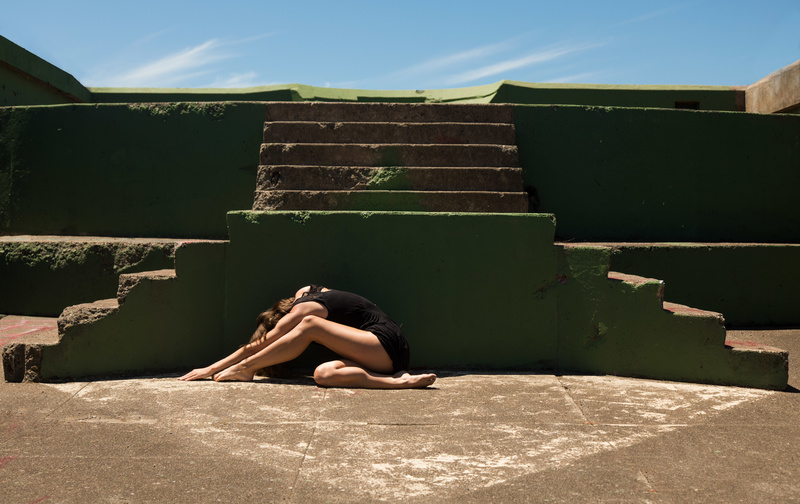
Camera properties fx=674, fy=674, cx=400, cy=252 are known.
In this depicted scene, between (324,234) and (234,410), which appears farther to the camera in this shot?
(324,234)

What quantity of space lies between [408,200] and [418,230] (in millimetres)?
636

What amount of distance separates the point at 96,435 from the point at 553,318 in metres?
3.14

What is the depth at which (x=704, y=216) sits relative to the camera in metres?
6.41

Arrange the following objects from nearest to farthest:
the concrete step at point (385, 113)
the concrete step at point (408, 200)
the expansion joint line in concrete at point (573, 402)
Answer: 1. the expansion joint line in concrete at point (573, 402)
2. the concrete step at point (408, 200)
3. the concrete step at point (385, 113)

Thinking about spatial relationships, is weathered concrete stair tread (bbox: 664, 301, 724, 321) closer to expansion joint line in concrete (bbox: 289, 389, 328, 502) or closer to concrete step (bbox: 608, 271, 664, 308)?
concrete step (bbox: 608, 271, 664, 308)

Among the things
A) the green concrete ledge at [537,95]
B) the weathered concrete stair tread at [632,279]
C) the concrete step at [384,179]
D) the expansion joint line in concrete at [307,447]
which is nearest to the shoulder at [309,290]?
the expansion joint line in concrete at [307,447]

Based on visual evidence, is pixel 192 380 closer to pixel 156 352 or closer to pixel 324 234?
pixel 156 352

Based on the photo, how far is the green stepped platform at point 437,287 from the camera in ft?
16.2

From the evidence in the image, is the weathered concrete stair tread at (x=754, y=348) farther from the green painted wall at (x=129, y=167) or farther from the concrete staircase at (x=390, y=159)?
the green painted wall at (x=129, y=167)

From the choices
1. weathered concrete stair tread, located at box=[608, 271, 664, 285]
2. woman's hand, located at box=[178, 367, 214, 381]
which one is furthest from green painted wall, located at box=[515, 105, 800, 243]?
woman's hand, located at box=[178, 367, 214, 381]

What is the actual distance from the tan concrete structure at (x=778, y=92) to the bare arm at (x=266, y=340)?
572cm

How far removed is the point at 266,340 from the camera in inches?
182

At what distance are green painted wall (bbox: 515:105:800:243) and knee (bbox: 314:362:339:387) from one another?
2692 millimetres

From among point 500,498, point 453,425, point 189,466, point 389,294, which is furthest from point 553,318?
point 189,466
